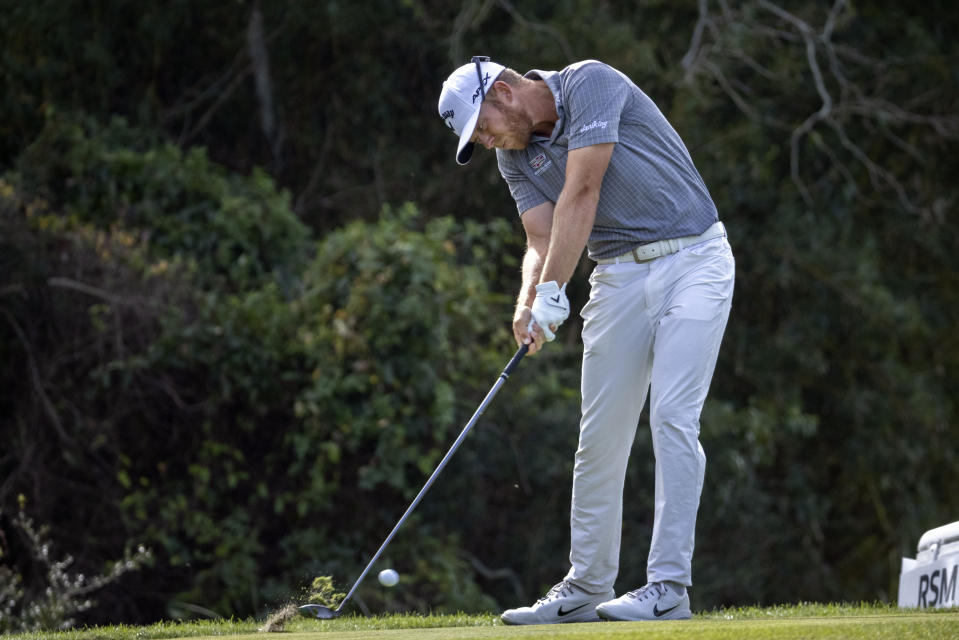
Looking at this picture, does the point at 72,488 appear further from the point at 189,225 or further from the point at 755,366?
the point at 755,366

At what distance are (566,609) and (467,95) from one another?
68.4 inches

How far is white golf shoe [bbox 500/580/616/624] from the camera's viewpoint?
193 inches

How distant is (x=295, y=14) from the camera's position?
40.0 ft

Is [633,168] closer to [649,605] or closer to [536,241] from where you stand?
[536,241]

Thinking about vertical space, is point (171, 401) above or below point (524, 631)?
below

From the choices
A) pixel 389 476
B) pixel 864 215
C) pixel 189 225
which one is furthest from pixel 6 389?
pixel 864 215

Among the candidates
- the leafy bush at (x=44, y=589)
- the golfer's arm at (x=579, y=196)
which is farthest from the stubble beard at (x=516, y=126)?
the leafy bush at (x=44, y=589)

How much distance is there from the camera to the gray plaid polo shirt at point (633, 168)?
464cm

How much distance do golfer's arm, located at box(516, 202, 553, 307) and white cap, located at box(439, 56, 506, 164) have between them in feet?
1.29

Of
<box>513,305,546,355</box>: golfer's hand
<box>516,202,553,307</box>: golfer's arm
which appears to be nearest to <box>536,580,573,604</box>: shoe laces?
<box>513,305,546,355</box>: golfer's hand

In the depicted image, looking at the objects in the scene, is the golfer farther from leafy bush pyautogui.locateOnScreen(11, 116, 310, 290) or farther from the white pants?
leafy bush pyautogui.locateOnScreen(11, 116, 310, 290)

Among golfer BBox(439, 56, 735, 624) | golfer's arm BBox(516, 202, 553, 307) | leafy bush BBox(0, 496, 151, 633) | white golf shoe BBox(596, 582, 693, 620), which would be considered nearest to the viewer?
white golf shoe BBox(596, 582, 693, 620)

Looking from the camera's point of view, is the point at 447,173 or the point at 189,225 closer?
the point at 189,225

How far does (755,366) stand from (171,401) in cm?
587
